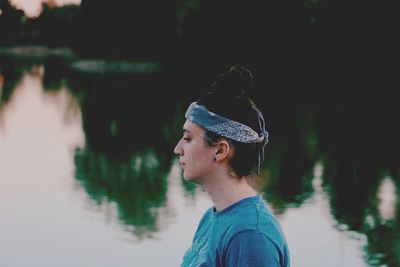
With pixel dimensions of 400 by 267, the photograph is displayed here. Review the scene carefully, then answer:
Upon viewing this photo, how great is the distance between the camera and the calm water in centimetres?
1029

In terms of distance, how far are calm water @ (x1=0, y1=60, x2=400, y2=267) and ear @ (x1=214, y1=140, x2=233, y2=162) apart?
793 centimetres

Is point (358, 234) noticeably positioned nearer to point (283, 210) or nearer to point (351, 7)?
point (283, 210)

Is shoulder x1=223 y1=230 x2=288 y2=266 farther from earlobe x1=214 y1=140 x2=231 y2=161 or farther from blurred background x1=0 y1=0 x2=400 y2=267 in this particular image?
blurred background x1=0 y1=0 x2=400 y2=267

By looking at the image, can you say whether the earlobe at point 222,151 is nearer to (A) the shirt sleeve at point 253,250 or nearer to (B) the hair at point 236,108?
(B) the hair at point 236,108

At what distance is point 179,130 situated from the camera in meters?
22.0

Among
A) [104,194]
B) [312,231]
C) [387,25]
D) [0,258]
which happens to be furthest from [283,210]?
[387,25]

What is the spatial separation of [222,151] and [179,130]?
2001cm

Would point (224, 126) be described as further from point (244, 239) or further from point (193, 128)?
point (244, 239)

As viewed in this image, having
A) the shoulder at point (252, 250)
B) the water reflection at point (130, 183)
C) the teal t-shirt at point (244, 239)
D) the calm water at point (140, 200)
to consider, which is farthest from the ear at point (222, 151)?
the water reflection at point (130, 183)

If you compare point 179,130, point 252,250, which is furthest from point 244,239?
point 179,130

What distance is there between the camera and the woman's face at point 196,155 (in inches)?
78.8

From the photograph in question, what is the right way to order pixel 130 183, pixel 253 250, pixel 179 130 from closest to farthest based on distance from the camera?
pixel 253 250
pixel 130 183
pixel 179 130

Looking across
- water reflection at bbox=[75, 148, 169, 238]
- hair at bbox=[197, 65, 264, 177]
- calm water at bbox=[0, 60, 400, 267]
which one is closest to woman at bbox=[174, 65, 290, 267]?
hair at bbox=[197, 65, 264, 177]

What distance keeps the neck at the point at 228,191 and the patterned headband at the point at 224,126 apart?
4.5 inches
